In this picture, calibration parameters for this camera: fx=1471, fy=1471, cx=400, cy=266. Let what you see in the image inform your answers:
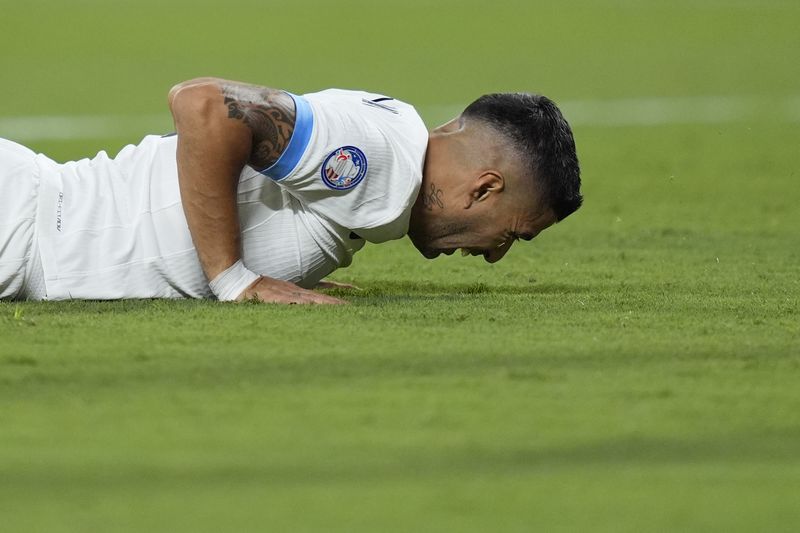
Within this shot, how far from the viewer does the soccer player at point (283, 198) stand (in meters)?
3.21

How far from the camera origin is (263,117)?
3.18m

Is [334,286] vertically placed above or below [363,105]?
below

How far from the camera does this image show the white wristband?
10.9 feet

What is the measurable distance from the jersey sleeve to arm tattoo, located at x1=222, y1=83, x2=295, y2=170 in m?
0.02

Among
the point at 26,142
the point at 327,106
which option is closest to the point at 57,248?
the point at 327,106

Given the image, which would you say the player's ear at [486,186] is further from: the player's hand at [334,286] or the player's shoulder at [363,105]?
the player's hand at [334,286]

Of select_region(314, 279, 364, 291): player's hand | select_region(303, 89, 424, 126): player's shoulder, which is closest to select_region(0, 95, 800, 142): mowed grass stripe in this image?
select_region(314, 279, 364, 291): player's hand

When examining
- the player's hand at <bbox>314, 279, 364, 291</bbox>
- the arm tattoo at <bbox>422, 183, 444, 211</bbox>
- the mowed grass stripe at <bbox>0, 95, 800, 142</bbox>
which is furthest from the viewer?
the mowed grass stripe at <bbox>0, 95, 800, 142</bbox>

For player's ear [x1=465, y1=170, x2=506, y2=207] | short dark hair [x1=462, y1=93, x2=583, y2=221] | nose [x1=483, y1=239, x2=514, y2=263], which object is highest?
short dark hair [x1=462, y1=93, x2=583, y2=221]

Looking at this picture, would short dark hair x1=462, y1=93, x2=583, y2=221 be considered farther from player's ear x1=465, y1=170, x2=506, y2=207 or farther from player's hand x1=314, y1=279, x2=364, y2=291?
player's hand x1=314, y1=279, x2=364, y2=291

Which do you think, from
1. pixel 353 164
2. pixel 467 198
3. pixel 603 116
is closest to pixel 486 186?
pixel 467 198

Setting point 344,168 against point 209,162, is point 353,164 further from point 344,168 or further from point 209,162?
point 209,162

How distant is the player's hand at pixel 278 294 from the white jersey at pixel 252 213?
→ 0.20 feet

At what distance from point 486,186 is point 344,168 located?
0.34m
